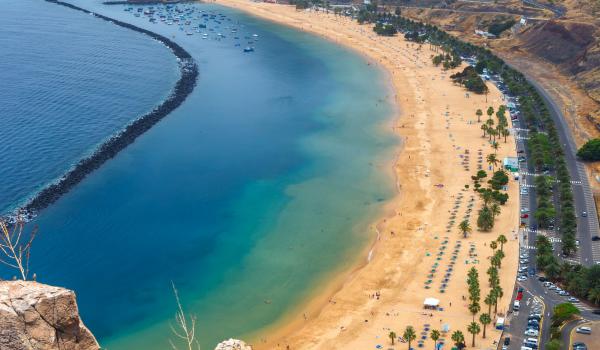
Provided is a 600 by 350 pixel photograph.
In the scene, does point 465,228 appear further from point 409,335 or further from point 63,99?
point 63,99

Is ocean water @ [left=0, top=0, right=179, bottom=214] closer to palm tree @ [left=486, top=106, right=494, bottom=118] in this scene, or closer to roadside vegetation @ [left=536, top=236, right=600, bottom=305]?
palm tree @ [left=486, top=106, right=494, bottom=118]

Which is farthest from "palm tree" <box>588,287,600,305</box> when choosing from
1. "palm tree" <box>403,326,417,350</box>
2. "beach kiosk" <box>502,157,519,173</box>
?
"beach kiosk" <box>502,157,519,173</box>

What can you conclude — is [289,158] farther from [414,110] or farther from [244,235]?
[414,110]

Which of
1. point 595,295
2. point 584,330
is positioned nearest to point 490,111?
point 595,295

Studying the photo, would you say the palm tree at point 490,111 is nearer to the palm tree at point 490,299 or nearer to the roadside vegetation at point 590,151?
the roadside vegetation at point 590,151

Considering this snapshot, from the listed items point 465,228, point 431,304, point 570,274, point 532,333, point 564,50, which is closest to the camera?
point 532,333
